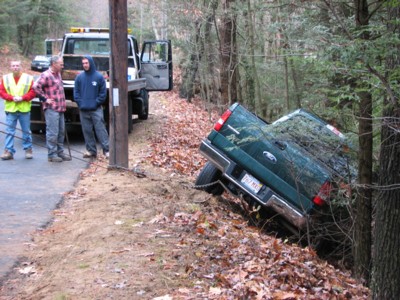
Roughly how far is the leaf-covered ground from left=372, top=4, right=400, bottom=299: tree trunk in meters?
0.48

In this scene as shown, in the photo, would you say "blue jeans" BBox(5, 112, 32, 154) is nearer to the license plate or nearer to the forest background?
the license plate

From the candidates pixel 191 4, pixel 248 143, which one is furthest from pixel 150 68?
pixel 248 143

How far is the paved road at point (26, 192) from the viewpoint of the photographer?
21.9 ft

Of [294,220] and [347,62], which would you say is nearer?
[347,62]

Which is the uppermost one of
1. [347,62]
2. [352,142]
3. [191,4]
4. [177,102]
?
[191,4]

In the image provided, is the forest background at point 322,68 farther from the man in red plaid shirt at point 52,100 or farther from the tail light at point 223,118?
the man in red plaid shirt at point 52,100

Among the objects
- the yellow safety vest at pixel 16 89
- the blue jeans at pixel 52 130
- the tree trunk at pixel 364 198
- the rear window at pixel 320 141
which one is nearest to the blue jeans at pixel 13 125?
the yellow safety vest at pixel 16 89

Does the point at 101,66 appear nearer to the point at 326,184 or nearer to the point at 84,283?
the point at 326,184

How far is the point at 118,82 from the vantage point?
9.82m

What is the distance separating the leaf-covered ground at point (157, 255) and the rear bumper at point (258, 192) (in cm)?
49

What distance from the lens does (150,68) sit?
1669 cm

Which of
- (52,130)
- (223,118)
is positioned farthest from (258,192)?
(52,130)

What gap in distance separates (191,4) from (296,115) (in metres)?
13.2

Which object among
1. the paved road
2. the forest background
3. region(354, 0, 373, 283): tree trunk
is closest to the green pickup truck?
the forest background
